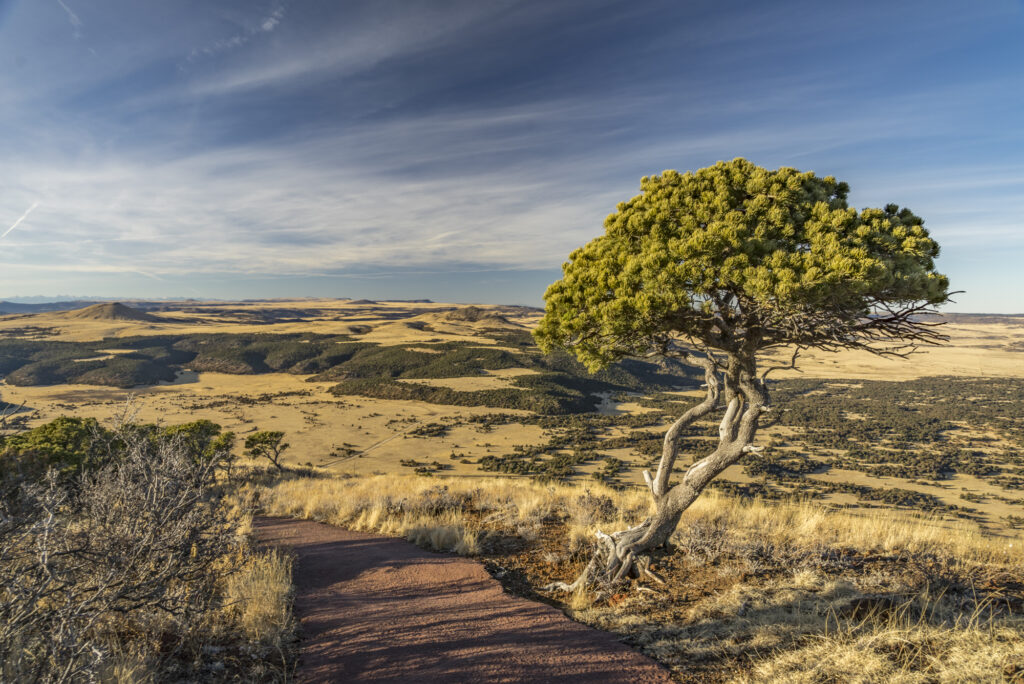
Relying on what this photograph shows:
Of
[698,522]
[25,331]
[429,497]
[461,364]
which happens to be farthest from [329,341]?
[698,522]

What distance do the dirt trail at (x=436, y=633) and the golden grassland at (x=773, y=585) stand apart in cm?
70

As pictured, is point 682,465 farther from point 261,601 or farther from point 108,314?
point 108,314

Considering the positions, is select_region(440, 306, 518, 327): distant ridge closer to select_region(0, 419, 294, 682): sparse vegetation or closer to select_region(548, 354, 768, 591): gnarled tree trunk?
select_region(548, 354, 768, 591): gnarled tree trunk

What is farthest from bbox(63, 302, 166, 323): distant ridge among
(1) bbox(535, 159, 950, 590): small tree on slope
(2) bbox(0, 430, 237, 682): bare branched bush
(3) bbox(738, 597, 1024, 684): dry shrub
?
(3) bbox(738, 597, 1024, 684): dry shrub

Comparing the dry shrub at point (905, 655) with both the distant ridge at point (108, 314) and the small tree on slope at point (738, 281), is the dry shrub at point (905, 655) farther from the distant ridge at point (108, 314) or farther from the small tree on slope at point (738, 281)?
the distant ridge at point (108, 314)

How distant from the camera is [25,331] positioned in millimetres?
92438

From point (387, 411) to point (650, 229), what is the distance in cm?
4496

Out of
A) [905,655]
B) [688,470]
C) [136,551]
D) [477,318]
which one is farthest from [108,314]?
[905,655]

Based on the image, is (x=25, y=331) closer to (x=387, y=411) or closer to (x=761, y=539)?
(x=387, y=411)

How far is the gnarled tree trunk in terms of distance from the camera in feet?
20.6

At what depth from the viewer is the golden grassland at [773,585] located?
421cm

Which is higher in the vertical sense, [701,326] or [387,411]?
[701,326]

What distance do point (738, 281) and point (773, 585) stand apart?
4862 millimetres

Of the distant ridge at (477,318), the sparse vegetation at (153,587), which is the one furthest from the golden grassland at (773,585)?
the distant ridge at (477,318)
